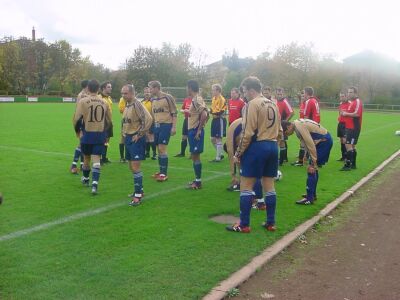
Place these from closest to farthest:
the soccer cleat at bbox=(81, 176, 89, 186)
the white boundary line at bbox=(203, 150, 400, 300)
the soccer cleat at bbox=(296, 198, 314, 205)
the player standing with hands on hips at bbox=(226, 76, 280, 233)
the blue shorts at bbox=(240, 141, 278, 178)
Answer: the white boundary line at bbox=(203, 150, 400, 300), the player standing with hands on hips at bbox=(226, 76, 280, 233), the blue shorts at bbox=(240, 141, 278, 178), the soccer cleat at bbox=(296, 198, 314, 205), the soccer cleat at bbox=(81, 176, 89, 186)

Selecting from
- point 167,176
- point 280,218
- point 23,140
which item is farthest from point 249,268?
point 23,140

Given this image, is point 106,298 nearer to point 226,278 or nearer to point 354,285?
point 226,278

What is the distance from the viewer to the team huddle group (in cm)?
637

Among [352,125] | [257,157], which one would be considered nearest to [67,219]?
[257,157]

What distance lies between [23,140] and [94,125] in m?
9.19

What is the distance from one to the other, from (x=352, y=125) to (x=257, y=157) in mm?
7346

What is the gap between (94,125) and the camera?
28.8 ft

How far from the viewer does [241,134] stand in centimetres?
664

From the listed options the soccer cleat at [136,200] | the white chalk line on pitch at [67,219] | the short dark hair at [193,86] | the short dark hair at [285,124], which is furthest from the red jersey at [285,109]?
the soccer cleat at [136,200]

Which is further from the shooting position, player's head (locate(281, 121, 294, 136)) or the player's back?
the player's back

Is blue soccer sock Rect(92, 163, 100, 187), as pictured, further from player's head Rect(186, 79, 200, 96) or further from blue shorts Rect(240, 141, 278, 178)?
blue shorts Rect(240, 141, 278, 178)

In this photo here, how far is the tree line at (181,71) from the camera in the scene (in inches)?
2685

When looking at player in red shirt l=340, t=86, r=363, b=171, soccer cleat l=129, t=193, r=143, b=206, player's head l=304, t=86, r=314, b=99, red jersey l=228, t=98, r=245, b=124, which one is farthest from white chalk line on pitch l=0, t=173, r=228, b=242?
player in red shirt l=340, t=86, r=363, b=171

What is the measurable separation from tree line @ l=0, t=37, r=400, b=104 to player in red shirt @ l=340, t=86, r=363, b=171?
56.1 meters
